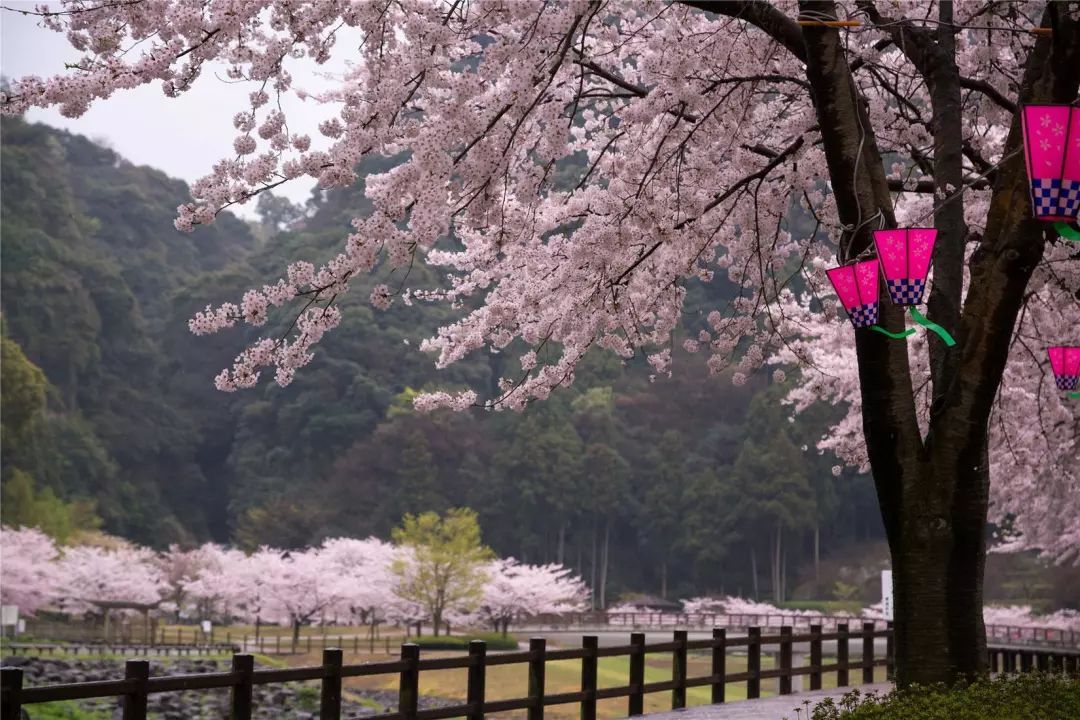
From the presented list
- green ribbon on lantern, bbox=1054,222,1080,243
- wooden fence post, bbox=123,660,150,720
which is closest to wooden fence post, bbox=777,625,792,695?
green ribbon on lantern, bbox=1054,222,1080,243

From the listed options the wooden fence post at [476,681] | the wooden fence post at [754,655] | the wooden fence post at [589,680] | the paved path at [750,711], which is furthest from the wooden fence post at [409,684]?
the wooden fence post at [754,655]

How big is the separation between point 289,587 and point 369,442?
1999 centimetres

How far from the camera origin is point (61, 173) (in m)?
62.4

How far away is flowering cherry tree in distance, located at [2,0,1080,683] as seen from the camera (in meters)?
5.38

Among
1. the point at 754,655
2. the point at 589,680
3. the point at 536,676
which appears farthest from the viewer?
the point at 754,655

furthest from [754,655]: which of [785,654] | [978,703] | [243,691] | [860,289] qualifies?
[243,691]

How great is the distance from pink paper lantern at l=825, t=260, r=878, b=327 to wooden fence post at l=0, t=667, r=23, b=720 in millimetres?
4600

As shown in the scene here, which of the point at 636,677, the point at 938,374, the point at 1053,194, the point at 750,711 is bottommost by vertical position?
the point at 750,711

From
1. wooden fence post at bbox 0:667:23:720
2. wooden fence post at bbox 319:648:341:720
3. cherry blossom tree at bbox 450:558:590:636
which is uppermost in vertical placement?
wooden fence post at bbox 0:667:23:720

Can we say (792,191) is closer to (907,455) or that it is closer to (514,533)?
(907,455)

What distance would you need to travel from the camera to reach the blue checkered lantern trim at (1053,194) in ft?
16.3

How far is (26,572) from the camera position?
33.7 meters

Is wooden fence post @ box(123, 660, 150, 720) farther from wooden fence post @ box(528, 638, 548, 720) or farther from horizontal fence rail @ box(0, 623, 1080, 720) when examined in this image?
wooden fence post @ box(528, 638, 548, 720)

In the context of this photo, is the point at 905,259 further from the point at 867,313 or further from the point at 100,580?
the point at 100,580
